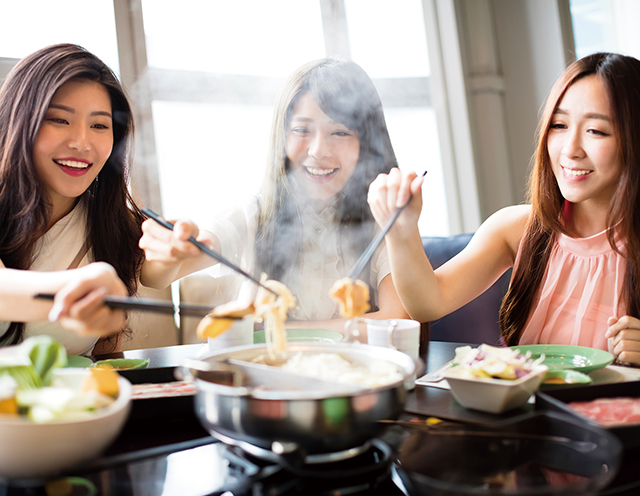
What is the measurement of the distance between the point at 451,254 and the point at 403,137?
233 centimetres

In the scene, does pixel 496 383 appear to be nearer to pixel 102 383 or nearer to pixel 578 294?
pixel 102 383

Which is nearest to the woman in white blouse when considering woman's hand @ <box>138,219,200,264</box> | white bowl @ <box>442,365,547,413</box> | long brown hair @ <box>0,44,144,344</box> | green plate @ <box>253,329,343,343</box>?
long brown hair @ <box>0,44,144,344</box>

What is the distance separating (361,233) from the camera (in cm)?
245

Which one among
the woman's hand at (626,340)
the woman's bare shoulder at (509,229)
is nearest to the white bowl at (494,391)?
the woman's hand at (626,340)

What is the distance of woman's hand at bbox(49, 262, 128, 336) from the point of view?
83 cm

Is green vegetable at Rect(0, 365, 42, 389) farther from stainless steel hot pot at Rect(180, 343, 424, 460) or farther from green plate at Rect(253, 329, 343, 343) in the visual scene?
green plate at Rect(253, 329, 343, 343)

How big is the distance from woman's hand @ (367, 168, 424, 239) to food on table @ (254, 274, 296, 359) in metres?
0.41

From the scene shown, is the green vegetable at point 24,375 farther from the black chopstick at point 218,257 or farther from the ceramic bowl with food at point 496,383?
the ceramic bowl with food at point 496,383

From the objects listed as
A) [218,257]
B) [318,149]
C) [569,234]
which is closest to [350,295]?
[218,257]

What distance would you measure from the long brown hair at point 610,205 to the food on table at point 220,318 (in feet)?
4.54

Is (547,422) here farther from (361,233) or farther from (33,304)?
(361,233)

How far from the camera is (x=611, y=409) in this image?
907mm

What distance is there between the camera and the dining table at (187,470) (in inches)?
28.6

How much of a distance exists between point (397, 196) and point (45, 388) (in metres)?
0.98
